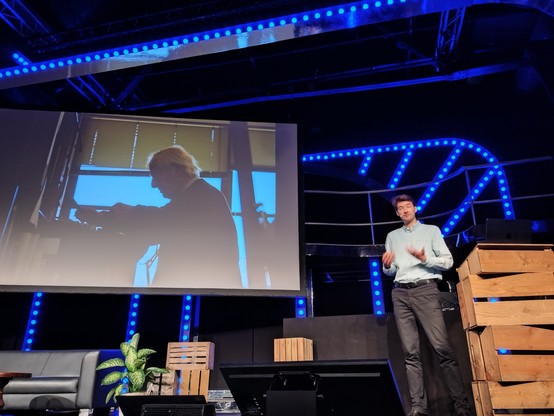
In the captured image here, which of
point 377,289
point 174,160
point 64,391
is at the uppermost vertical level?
point 174,160

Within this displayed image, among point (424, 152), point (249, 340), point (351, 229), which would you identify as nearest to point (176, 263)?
point (249, 340)

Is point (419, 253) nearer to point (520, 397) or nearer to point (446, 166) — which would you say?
point (520, 397)

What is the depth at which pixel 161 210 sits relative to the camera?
15.2ft

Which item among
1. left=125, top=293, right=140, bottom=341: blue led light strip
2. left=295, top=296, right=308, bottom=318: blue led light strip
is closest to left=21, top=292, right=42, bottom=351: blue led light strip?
left=125, top=293, right=140, bottom=341: blue led light strip

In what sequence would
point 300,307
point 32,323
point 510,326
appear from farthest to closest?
point 300,307
point 32,323
point 510,326

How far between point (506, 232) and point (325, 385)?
2.24m

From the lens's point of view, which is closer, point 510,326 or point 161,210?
point 510,326

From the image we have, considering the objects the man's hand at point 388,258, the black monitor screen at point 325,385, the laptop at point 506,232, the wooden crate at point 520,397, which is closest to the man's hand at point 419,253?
the man's hand at point 388,258

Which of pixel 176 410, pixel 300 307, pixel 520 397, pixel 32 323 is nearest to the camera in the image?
pixel 176 410

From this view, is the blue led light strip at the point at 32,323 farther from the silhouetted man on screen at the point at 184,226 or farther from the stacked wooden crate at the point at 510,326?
the stacked wooden crate at the point at 510,326

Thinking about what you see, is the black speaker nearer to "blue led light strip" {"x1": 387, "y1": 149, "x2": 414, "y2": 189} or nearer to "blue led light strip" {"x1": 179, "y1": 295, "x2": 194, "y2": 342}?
"blue led light strip" {"x1": 179, "y1": 295, "x2": 194, "y2": 342}

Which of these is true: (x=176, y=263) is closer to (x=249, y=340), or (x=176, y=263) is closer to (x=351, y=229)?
(x=249, y=340)

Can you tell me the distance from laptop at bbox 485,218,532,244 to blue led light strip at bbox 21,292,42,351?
4943 mm

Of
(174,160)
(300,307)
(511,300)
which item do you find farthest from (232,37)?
(511,300)
